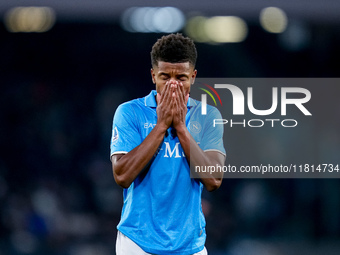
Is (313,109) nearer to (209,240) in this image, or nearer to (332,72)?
(332,72)

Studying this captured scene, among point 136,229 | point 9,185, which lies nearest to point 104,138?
point 9,185

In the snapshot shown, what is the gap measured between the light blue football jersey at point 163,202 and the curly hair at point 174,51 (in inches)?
14.1

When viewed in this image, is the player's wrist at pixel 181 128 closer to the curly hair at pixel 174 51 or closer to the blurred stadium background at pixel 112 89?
the curly hair at pixel 174 51

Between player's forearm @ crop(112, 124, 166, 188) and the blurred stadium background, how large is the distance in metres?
5.16

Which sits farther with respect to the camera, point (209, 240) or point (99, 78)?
point (99, 78)

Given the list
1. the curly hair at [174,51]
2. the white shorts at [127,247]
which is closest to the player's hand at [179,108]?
the curly hair at [174,51]

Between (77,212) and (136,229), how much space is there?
550 centimetres

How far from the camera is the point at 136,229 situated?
261cm

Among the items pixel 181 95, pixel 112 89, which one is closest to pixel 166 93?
pixel 181 95

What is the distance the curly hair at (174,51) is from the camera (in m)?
2.68

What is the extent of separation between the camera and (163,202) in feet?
8.52

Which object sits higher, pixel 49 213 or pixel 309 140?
pixel 309 140

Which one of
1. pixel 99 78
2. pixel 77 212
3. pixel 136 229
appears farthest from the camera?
pixel 99 78

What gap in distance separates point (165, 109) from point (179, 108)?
0.07 meters
